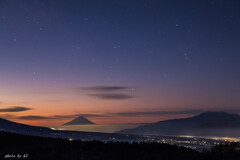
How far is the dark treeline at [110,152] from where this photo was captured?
60.8 feet

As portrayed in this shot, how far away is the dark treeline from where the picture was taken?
18547mm

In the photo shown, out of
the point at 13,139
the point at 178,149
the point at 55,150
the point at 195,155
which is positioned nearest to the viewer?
the point at 195,155

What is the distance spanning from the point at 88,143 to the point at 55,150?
316 cm

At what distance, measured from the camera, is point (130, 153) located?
1981 cm

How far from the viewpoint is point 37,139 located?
2502cm

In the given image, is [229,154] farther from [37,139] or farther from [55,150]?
[37,139]

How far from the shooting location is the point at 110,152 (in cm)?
2030

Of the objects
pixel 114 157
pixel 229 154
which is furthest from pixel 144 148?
pixel 229 154

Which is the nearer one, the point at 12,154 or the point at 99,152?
the point at 12,154

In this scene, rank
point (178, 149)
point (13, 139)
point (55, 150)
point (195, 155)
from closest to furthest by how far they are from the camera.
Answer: point (195, 155), point (55, 150), point (178, 149), point (13, 139)

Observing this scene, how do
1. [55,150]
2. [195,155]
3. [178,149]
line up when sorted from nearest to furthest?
[195,155] < [55,150] < [178,149]

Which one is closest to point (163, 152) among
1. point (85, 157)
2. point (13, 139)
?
point (85, 157)

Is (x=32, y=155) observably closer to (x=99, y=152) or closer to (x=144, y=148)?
(x=99, y=152)

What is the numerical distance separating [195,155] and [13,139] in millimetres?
16737
